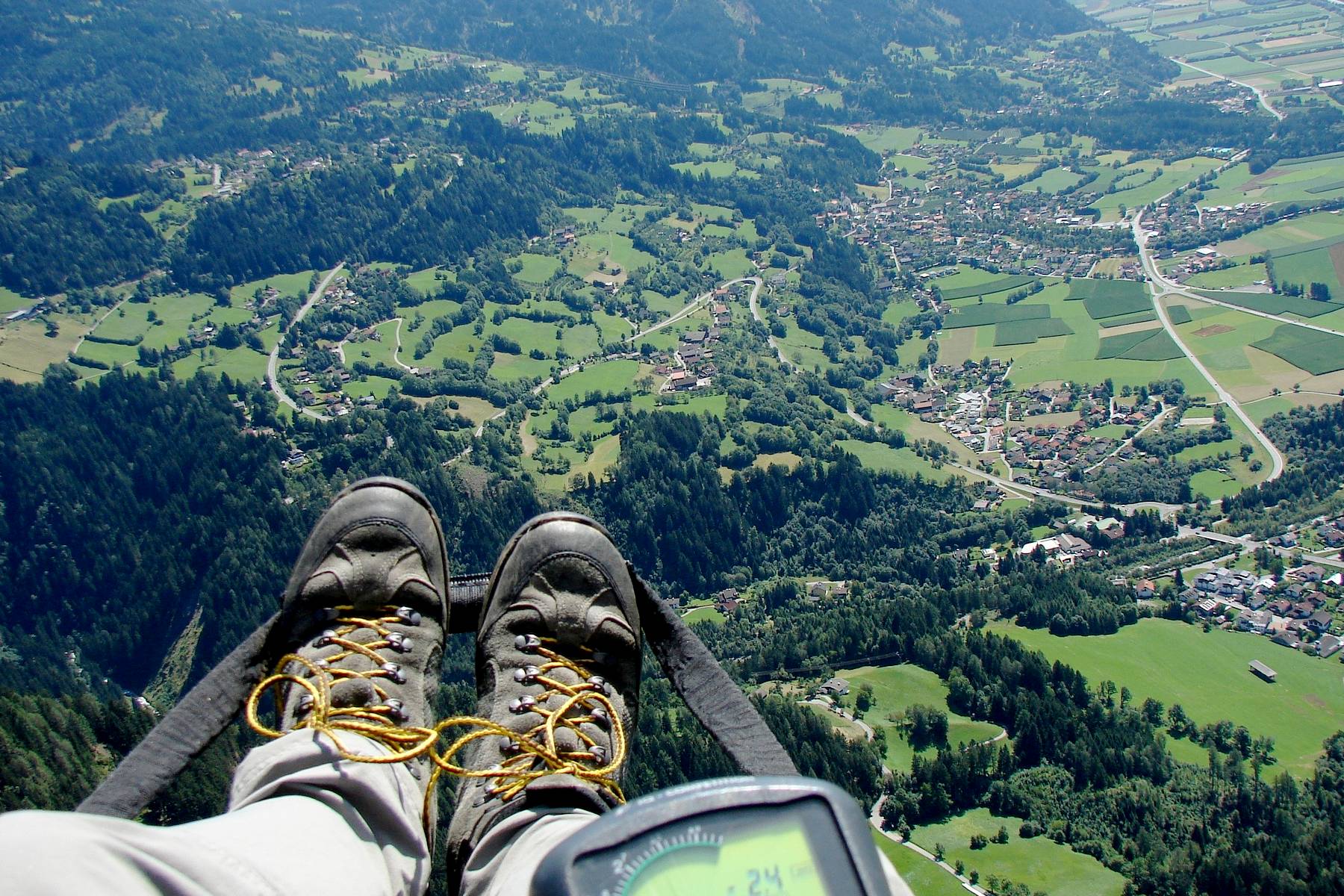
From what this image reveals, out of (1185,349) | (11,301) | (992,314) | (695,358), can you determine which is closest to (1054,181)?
(992,314)

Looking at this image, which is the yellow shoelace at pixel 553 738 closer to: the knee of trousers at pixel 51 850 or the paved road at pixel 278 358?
the knee of trousers at pixel 51 850

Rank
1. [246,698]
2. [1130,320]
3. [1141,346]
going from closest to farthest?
[246,698] < [1141,346] < [1130,320]

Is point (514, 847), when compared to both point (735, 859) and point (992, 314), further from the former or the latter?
point (992, 314)

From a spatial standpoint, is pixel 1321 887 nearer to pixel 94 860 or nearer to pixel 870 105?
pixel 94 860

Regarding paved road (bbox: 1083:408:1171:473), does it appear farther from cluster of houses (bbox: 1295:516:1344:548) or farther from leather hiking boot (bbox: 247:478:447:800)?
leather hiking boot (bbox: 247:478:447:800)

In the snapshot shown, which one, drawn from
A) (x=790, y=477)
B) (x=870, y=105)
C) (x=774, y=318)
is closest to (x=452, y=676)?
(x=790, y=477)

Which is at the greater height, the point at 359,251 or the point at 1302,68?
the point at 1302,68
